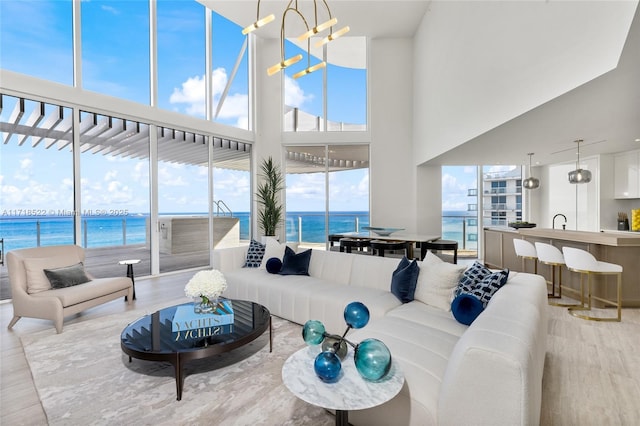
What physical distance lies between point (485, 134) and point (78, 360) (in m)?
4.79

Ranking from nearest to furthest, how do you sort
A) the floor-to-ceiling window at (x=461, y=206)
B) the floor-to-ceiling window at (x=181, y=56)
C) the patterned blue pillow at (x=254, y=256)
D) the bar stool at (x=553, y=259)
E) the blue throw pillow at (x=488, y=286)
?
the blue throw pillow at (x=488, y=286), the bar stool at (x=553, y=259), the patterned blue pillow at (x=254, y=256), the floor-to-ceiling window at (x=181, y=56), the floor-to-ceiling window at (x=461, y=206)

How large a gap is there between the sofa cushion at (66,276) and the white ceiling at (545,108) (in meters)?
5.16

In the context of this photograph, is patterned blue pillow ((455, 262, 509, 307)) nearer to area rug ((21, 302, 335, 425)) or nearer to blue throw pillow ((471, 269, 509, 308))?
blue throw pillow ((471, 269, 509, 308))

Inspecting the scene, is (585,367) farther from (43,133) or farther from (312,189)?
(43,133)

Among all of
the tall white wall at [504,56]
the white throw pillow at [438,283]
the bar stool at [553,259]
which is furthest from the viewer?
the bar stool at [553,259]

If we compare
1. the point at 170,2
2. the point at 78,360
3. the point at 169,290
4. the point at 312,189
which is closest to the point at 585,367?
the point at 78,360

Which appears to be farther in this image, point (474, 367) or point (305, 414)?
point (305, 414)

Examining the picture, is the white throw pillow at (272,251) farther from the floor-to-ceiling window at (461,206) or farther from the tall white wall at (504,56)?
the floor-to-ceiling window at (461,206)

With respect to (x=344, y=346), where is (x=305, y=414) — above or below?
below

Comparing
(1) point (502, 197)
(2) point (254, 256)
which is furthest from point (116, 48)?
(1) point (502, 197)

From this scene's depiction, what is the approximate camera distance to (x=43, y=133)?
14.9 ft

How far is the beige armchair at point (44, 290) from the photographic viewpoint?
10.2ft

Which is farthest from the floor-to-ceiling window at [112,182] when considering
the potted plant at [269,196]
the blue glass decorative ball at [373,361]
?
the blue glass decorative ball at [373,361]

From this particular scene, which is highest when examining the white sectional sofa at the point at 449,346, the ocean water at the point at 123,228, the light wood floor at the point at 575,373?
the ocean water at the point at 123,228
